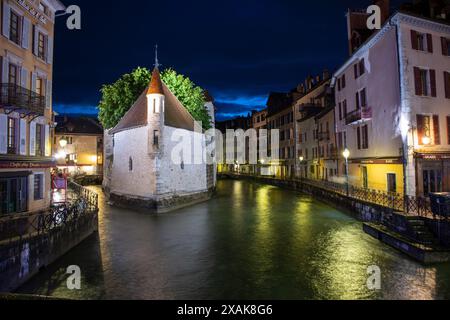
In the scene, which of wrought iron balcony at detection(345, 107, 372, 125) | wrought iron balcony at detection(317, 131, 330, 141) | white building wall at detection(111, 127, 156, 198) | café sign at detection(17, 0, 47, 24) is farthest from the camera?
wrought iron balcony at detection(317, 131, 330, 141)

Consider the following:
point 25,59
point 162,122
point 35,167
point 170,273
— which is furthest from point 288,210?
point 25,59

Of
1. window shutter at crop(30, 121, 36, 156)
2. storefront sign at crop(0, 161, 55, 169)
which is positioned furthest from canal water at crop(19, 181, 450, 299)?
window shutter at crop(30, 121, 36, 156)

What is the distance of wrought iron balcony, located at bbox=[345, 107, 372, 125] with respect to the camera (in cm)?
2341

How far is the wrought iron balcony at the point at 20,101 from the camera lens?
596 inches

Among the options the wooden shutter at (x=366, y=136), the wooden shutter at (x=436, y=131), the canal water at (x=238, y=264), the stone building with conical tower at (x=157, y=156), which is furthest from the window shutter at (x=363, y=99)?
the stone building with conical tower at (x=157, y=156)

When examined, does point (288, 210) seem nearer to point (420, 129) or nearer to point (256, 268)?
point (420, 129)

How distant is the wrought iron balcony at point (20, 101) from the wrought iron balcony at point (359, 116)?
2265 centimetres

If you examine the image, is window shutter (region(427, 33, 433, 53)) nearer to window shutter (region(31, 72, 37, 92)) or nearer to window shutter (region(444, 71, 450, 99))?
window shutter (region(444, 71, 450, 99))

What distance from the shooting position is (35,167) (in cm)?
1788

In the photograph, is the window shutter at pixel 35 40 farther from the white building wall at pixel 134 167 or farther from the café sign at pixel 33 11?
the white building wall at pixel 134 167

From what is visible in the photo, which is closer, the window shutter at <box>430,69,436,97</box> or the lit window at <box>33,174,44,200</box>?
the lit window at <box>33,174,44,200</box>

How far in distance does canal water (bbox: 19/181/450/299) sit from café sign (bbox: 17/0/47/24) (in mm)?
13638

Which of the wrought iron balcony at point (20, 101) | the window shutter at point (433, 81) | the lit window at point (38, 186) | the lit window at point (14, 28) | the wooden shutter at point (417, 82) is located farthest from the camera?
the window shutter at point (433, 81)
